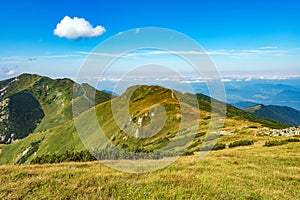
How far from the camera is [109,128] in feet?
589

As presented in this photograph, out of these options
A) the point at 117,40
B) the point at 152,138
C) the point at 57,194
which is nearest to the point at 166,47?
the point at 117,40

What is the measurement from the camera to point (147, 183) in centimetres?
1461

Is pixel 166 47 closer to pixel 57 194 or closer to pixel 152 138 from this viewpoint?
pixel 57 194

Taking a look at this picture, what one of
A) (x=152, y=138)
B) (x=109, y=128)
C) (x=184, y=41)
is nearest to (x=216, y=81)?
(x=184, y=41)

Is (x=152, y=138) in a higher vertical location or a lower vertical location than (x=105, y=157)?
lower

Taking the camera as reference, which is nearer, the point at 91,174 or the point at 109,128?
the point at 91,174

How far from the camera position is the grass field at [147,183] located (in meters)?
13.2

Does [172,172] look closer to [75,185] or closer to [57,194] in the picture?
[75,185]

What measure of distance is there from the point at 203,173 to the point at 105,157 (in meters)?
8.59

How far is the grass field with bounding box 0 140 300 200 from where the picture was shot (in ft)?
43.2

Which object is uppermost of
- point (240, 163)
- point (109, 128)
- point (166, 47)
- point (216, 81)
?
point (166, 47)

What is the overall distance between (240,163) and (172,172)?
7774mm

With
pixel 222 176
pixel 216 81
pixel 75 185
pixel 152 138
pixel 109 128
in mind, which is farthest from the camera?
pixel 109 128

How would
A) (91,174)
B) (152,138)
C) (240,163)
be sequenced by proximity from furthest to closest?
(152,138) < (240,163) < (91,174)
